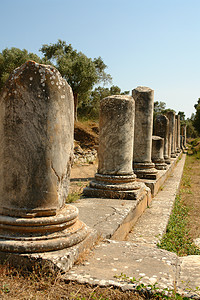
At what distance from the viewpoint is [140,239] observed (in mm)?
4488

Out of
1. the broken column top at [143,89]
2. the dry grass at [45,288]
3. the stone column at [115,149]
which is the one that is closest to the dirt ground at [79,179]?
the stone column at [115,149]

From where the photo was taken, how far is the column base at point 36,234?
2521mm

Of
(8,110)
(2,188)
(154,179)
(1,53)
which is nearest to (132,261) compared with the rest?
(2,188)

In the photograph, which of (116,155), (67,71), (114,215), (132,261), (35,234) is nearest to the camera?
(35,234)

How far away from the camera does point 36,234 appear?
104 inches

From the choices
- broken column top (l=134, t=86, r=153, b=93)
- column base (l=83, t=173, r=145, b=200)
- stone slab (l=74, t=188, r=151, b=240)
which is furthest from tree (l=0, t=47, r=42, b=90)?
stone slab (l=74, t=188, r=151, b=240)

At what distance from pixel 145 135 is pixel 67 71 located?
1590 cm

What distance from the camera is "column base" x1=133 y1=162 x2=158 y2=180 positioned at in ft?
28.3

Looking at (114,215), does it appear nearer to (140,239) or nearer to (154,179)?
(140,239)

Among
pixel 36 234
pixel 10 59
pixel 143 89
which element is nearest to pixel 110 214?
pixel 36 234

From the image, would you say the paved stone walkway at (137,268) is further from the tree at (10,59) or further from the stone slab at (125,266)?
the tree at (10,59)

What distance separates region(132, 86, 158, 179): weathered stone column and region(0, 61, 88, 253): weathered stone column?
6.20m

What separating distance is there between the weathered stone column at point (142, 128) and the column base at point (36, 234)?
6.17 metres

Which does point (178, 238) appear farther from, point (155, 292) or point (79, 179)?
point (79, 179)
